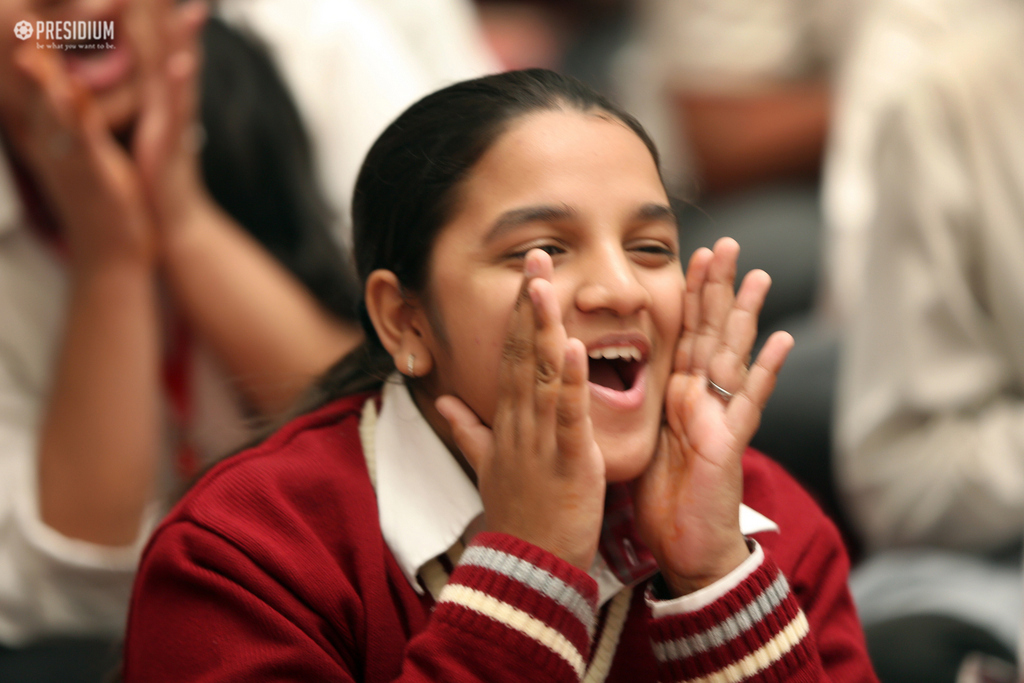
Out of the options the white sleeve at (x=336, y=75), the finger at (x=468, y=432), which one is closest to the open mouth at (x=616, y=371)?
the finger at (x=468, y=432)

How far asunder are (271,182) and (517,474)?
0.86 m

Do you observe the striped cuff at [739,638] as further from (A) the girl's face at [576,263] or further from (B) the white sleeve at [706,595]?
(A) the girl's face at [576,263]

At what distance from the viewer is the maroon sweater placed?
76cm

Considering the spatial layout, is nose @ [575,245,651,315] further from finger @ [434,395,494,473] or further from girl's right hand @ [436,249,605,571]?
finger @ [434,395,494,473]

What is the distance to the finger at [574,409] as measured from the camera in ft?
2.53

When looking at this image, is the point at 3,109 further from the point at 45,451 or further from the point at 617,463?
the point at 617,463

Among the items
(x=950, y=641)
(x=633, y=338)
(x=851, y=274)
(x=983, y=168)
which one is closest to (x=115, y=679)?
(x=633, y=338)

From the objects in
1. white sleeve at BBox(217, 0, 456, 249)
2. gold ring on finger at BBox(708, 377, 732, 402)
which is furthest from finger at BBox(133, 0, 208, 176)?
gold ring on finger at BBox(708, 377, 732, 402)

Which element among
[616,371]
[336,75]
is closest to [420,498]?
[616,371]

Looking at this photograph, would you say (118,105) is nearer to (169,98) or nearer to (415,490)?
(169,98)

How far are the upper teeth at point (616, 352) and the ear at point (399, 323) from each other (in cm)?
16

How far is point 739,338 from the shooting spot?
0.92 m

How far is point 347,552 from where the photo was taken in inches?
34.2

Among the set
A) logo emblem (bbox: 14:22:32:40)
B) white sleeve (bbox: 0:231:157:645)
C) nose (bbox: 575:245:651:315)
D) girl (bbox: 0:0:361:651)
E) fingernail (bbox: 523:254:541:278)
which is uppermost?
logo emblem (bbox: 14:22:32:40)
